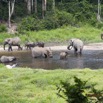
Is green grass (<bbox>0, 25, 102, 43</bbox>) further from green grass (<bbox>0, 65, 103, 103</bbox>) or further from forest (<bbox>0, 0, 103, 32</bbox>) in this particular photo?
green grass (<bbox>0, 65, 103, 103</bbox>)

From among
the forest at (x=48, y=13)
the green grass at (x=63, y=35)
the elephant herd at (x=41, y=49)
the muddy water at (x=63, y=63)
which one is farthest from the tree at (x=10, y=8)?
the muddy water at (x=63, y=63)

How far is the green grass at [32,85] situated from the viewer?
10055 millimetres

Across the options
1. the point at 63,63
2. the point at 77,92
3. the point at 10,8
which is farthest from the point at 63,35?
the point at 77,92

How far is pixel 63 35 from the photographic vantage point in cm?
3672

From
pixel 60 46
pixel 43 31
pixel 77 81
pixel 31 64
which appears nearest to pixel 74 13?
pixel 43 31

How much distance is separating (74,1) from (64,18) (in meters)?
5.53

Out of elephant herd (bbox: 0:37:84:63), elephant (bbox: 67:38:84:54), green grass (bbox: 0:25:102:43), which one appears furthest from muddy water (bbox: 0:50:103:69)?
green grass (bbox: 0:25:102:43)

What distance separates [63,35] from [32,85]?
24.9 m

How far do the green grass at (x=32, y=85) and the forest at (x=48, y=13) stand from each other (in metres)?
24.3

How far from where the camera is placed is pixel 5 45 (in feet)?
109

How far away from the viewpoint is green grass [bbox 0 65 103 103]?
10.1 metres

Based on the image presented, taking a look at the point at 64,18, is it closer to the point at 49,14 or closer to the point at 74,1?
the point at 49,14

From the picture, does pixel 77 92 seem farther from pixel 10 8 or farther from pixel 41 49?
pixel 10 8

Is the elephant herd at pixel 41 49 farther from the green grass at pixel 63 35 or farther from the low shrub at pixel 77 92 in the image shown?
the low shrub at pixel 77 92
